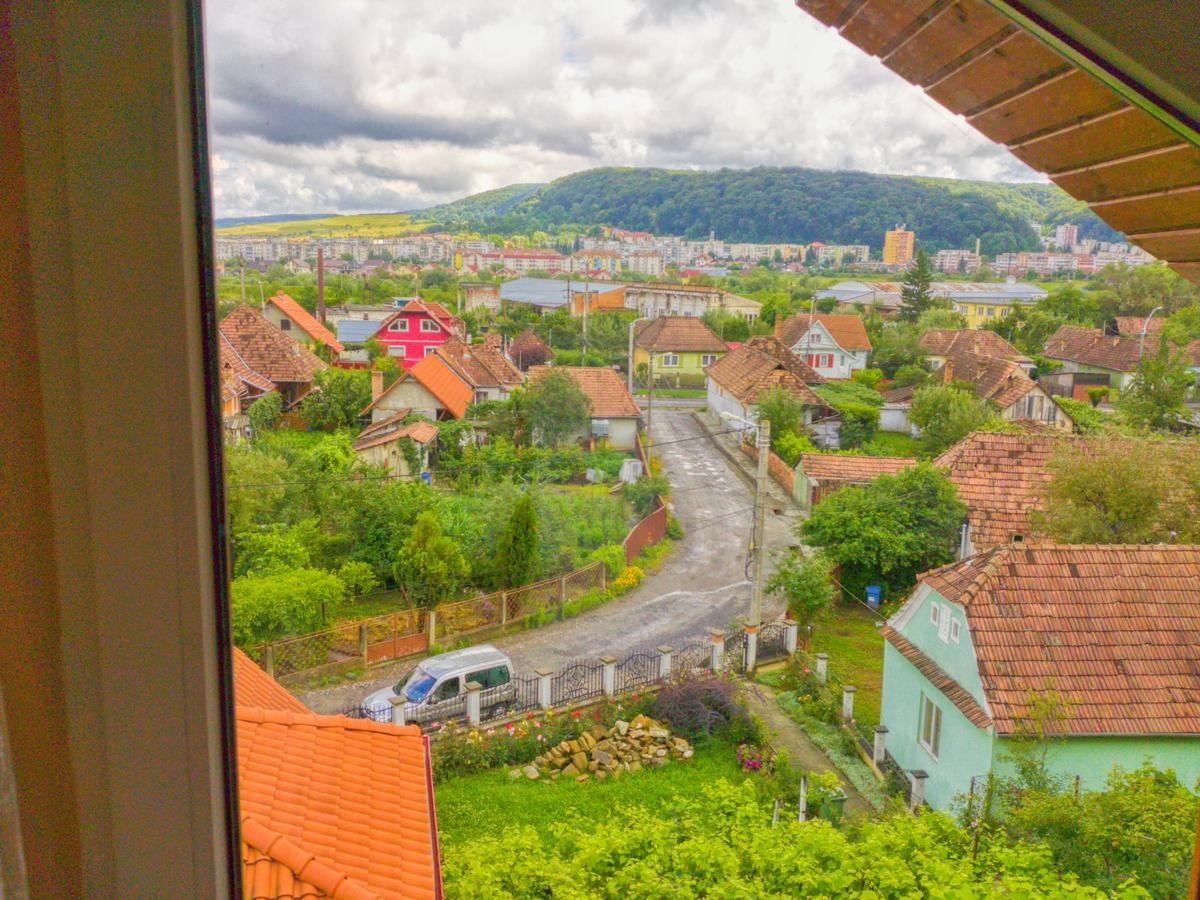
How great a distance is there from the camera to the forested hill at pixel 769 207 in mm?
1412

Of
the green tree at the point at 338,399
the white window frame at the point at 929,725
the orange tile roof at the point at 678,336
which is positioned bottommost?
the white window frame at the point at 929,725

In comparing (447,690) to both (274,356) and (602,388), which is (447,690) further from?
(274,356)

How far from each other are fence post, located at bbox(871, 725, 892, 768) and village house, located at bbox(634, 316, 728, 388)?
6.07 ft

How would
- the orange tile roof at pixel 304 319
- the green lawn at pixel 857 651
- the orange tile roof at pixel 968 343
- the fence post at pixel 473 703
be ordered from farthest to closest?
the fence post at pixel 473 703 < the green lawn at pixel 857 651 < the orange tile roof at pixel 968 343 < the orange tile roof at pixel 304 319

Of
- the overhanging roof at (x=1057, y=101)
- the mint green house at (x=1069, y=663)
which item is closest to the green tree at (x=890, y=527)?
the mint green house at (x=1069, y=663)

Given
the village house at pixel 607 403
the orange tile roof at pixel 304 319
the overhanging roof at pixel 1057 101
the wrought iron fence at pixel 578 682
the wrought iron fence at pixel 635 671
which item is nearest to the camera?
the overhanging roof at pixel 1057 101

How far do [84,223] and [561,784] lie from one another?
254cm

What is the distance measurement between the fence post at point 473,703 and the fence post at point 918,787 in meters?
1.57

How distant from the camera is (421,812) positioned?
112 centimetres

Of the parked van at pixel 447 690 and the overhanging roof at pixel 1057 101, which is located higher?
the overhanging roof at pixel 1057 101

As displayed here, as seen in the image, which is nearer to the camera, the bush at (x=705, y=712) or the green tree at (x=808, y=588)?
the bush at (x=705, y=712)

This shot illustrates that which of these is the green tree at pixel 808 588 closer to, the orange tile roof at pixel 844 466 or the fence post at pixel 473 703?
the orange tile roof at pixel 844 466

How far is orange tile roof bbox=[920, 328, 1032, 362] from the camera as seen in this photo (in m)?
2.42

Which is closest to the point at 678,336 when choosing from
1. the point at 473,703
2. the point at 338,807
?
the point at 473,703
